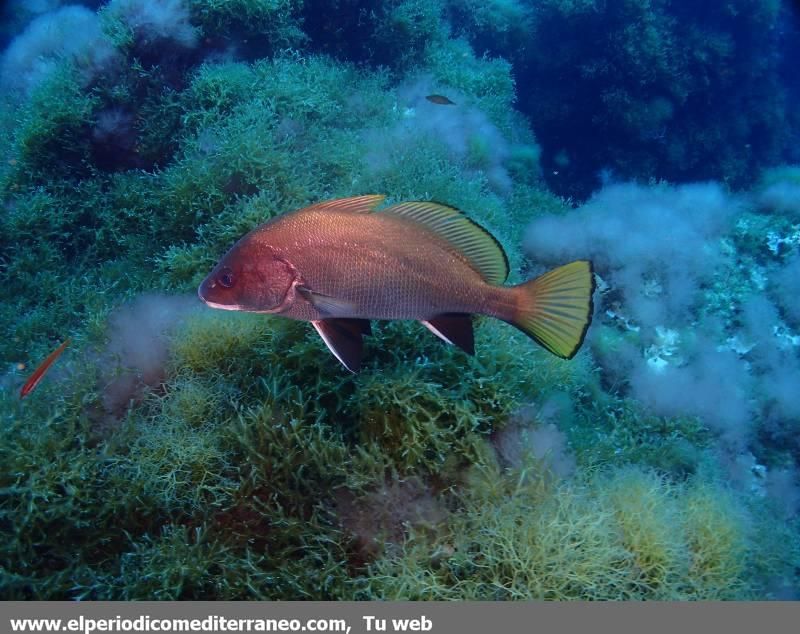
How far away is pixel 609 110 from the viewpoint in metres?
12.6

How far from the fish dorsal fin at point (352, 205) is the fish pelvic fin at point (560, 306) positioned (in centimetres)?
96

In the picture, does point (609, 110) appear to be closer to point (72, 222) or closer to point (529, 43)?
point (529, 43)

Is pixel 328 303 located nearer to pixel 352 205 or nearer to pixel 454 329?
pixel 352 205

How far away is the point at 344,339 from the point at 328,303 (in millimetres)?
215

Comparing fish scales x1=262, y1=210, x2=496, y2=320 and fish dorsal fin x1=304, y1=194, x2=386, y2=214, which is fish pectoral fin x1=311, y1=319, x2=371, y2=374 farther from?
fish dorsal fin x1=304, y1=194, x2=386, y2=214

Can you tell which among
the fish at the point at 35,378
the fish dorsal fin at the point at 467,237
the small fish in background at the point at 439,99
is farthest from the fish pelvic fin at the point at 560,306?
the small fish in background at the point at 439,99

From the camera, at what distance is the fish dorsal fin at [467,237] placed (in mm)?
2791

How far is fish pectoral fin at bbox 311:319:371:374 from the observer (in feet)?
8.46

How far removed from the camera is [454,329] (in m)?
2.75

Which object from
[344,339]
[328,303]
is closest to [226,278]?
[328,303]

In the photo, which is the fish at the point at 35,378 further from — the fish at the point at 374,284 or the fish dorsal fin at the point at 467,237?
the fish dorsal fin at the point at 467,237

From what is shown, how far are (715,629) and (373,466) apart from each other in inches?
84.2

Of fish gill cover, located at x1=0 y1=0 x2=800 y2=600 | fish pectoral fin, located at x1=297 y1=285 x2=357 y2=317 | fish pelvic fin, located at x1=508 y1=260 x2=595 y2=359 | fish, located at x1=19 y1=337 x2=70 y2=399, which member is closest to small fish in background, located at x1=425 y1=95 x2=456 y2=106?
fish gill cover, located at x1=0 y1=0 x2=800 y2=600

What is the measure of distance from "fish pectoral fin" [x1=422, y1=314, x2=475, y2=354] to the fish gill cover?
0.68 m
